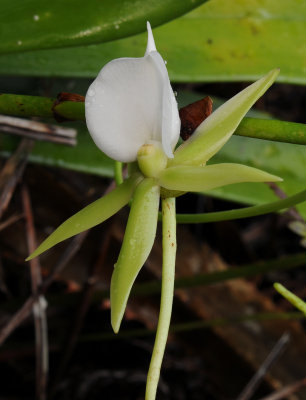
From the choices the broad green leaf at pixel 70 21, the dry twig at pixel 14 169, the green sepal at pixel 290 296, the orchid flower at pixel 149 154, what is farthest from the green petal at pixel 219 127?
the dry twig at pixel 14 169

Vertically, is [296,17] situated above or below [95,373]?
above

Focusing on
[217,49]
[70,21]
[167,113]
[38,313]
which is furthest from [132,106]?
[38,313]

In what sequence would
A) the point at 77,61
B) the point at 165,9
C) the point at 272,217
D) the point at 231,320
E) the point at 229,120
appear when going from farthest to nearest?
the point at 272,217 → the point at 231,320 → the point at 77,61 → the point at 165,9 → the point at 229,120

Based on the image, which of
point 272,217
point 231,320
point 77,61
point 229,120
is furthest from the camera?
point 272,217

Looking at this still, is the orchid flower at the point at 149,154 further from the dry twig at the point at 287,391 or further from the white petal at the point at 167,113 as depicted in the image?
the dry twig at the point at 287,391

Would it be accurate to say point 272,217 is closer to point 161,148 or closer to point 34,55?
point 34,55

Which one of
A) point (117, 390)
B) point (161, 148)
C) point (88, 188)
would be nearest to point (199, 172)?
point (161, 148)

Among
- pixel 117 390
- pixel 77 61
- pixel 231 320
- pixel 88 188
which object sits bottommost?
pixel 117 390

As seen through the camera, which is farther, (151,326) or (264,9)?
(151,326)
